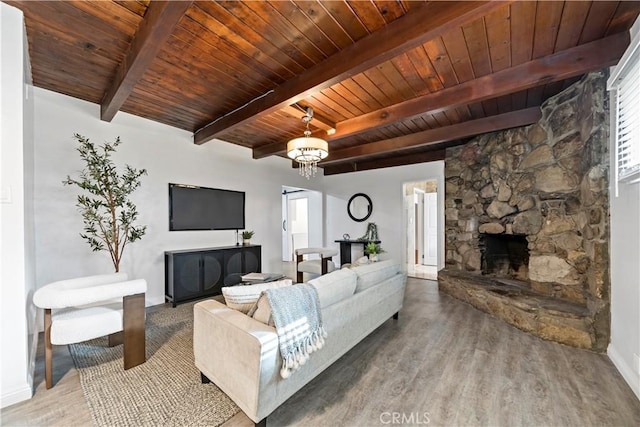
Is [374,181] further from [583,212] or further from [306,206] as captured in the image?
[583,212]

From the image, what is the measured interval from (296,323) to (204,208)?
3.34m

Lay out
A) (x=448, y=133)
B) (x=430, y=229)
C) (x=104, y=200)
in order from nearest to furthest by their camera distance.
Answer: (x=104, y=200)
(x=448, y=133)
(x=430, y=229)

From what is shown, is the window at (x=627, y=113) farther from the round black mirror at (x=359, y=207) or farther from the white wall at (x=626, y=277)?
the round black mirror at (x=359, y=207)

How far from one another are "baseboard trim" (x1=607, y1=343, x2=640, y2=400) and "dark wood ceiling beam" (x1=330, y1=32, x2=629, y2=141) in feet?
7.58

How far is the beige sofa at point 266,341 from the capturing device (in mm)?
1393

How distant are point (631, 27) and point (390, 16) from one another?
178cm

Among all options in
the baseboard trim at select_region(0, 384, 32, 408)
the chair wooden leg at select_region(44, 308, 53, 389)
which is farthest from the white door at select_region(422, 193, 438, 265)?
the baseboard trim at select_region(0, 384, 32, 408)

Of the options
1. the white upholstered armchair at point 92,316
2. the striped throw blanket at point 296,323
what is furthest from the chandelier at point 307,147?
the white upholstered armchair at point 92,316

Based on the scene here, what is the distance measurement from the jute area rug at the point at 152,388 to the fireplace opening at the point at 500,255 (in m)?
4.17

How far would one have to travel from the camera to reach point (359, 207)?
6.32 metres

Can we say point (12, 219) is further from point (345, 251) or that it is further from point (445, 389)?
point (345, 251)

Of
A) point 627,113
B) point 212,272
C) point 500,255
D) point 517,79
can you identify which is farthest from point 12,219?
point 500,255

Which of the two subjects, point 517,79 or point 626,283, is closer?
point 626,283

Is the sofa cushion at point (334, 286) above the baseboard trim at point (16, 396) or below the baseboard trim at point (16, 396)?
above
